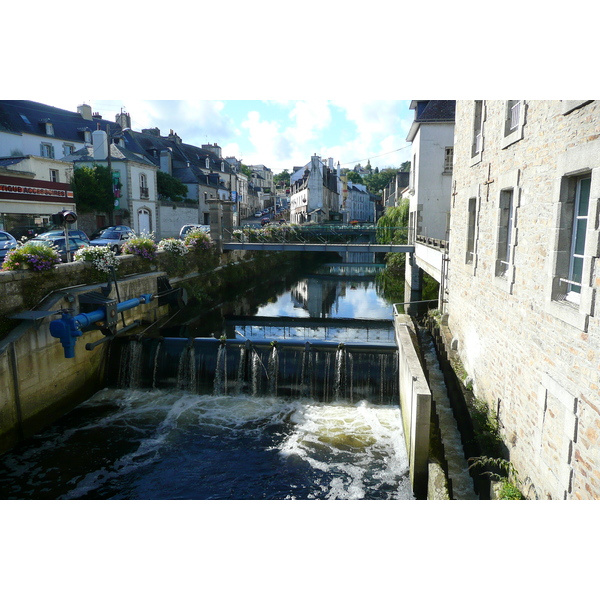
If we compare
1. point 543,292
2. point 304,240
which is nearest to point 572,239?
point 543,292

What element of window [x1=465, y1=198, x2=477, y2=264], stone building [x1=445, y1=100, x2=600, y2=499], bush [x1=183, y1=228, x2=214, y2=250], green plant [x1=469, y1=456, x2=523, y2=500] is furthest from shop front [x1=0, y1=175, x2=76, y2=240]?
green plant [x1=469, y1=456, x2=523, y2=500]

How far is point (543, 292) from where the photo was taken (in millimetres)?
5504

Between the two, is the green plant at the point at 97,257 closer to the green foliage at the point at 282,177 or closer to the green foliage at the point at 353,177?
the green foliage at the point at 353,177

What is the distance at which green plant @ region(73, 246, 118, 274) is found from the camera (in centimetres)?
1291

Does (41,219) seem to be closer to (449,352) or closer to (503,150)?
(449,352)

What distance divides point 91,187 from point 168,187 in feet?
30.8

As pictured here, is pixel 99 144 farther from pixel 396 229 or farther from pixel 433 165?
pixel 433 165

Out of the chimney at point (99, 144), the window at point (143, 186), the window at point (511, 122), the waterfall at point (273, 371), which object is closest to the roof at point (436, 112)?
the waterfall at point (273, 371)

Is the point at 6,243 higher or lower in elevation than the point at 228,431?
higher

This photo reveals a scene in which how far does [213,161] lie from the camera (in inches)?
2100

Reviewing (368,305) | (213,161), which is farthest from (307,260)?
(368,305)

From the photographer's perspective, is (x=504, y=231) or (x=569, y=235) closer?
(x=569, y=235)

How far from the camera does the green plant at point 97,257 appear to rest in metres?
12.9

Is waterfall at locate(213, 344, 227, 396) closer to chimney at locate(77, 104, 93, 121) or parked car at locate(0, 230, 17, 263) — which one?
parked car at locate(0, 230, 17, 263)
